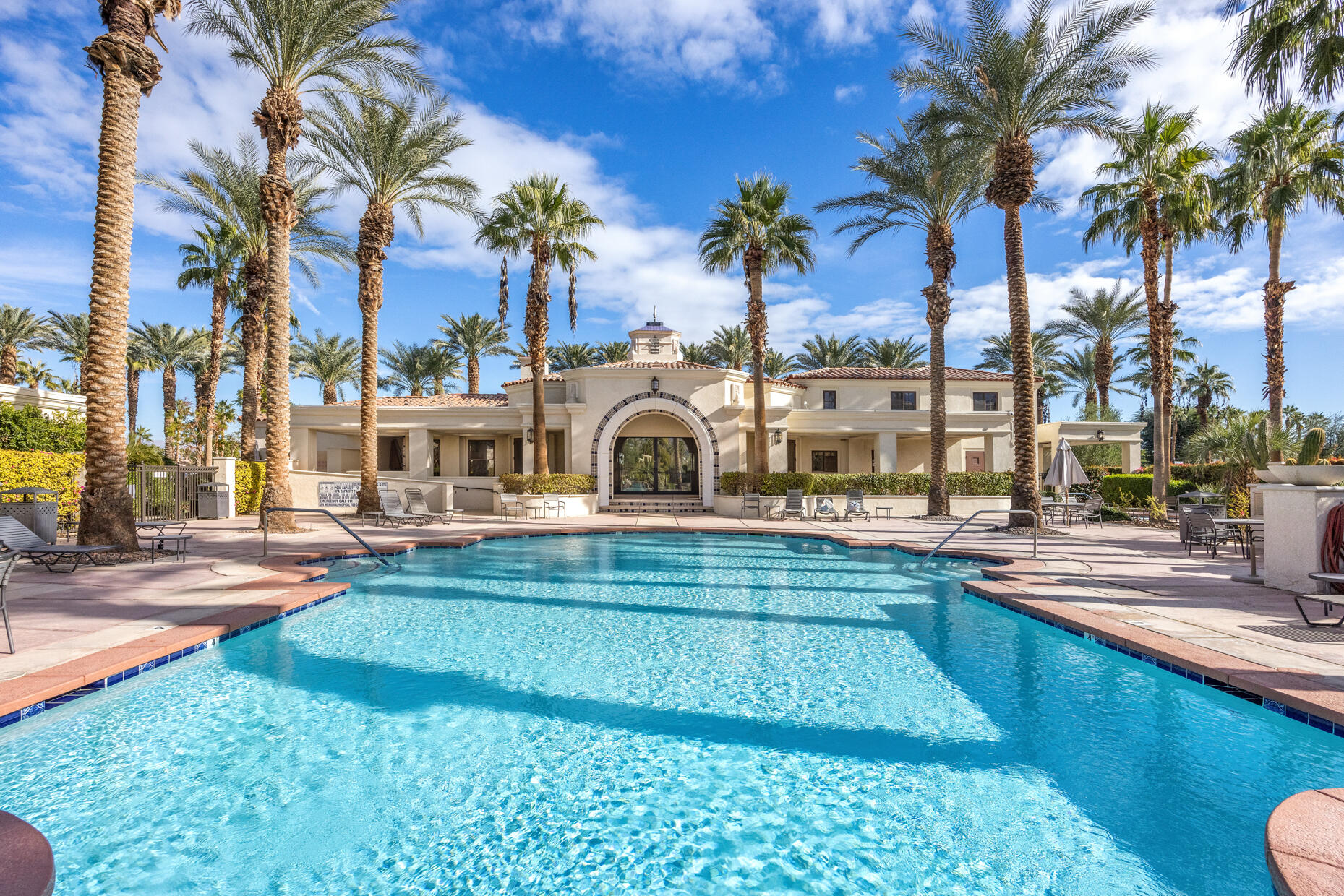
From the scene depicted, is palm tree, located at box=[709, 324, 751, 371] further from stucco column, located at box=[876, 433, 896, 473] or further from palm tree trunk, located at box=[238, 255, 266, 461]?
palm tree trunk, located at box=[238, 255, 266, 461]

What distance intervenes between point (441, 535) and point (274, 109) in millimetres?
11018

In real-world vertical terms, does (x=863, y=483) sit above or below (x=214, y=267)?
below

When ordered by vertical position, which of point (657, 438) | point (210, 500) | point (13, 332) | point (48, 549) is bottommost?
point (48, 549)

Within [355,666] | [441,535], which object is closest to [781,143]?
[441,535]

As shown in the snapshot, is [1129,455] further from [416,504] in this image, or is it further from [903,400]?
[416,504]

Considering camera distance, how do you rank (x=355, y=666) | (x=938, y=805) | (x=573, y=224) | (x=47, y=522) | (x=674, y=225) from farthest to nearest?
(x=674, y=225)
(x=573, y=224)
(x=47, y=522)
(x=355, y=666)
(x=938, y=805)

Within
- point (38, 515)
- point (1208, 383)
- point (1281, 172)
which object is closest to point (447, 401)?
point (38, 515)

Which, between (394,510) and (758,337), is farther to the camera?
(758,337)

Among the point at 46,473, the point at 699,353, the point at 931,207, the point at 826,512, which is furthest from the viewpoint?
the point at 699,353

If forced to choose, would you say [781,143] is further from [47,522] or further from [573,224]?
[47,522]

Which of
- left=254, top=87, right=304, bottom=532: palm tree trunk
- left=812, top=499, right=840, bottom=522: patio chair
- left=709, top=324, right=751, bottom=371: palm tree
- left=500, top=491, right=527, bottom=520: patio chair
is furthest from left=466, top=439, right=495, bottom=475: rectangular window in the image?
left=812, top=499, right=840, bottom=522: patio chair

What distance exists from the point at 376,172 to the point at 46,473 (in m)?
A: 11.6

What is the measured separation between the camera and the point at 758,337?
23766mm

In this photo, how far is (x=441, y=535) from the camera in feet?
52.1
